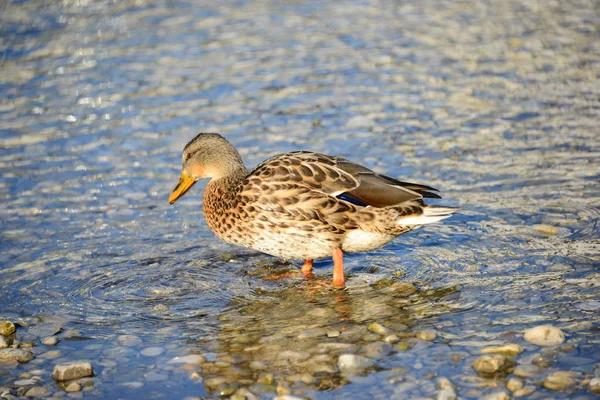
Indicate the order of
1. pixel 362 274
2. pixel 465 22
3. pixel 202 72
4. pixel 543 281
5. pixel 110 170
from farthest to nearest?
pixel 465 22 < pixel 202 72 < pixel 110 170 < pixel 362 274 < pixel 543 281

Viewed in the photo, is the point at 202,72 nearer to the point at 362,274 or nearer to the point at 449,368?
the point at 362,274

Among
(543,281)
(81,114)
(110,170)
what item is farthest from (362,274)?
(81,114)

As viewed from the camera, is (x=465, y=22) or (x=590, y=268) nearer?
(x=590, y=268)

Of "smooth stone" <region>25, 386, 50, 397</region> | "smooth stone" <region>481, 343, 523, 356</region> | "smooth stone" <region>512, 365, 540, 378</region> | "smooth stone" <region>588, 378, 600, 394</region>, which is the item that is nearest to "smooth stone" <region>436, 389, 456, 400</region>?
"smooth stone" <region>512, 365, 540, 378</region>

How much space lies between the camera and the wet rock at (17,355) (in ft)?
20.1

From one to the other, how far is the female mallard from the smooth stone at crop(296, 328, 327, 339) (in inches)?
39.6

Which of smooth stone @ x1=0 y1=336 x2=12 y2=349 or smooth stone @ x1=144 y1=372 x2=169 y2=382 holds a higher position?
smooth stone @ x1=0 y1=336 x2=12 y2=349

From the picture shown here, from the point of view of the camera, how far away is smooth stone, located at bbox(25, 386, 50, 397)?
5645mm

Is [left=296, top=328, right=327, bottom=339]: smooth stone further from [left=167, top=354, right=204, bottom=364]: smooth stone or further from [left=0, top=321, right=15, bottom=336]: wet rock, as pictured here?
[left=0, top=321, right=15, bottom=336]: wet rock

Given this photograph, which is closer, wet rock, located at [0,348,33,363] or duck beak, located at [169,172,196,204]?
wet rock, located at [0,348,33,363]

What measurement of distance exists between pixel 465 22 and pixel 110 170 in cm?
697

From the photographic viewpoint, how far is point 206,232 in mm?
8695

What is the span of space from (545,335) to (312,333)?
5.08ft

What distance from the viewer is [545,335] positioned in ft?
19.2
